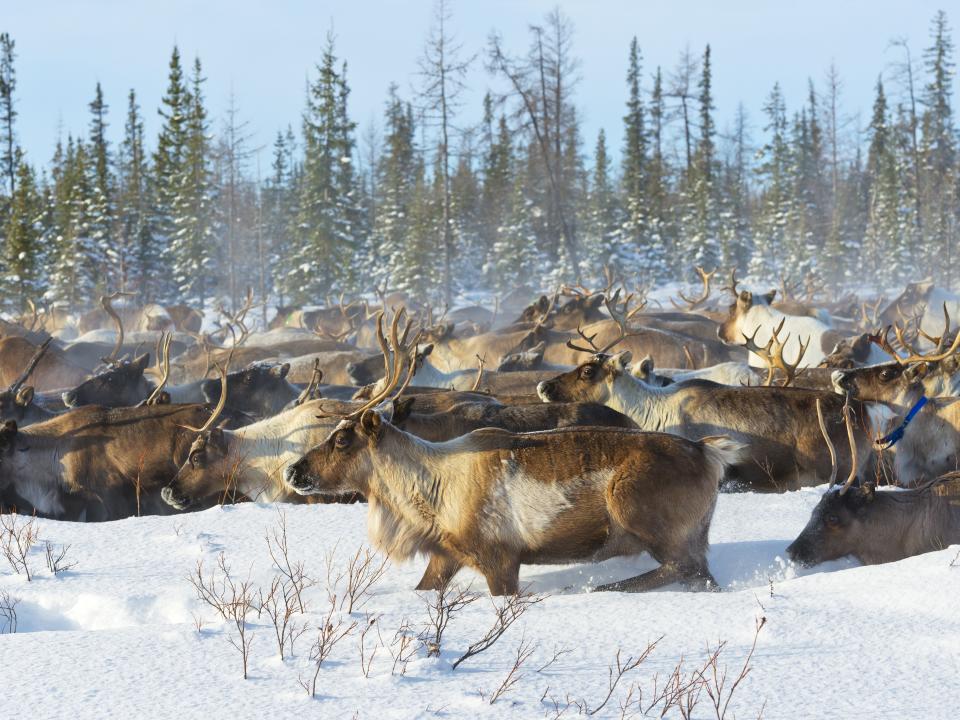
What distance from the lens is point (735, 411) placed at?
759cm

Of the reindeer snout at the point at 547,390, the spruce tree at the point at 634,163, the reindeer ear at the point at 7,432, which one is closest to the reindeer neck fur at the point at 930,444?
the reindeer snout at the point at 547,390

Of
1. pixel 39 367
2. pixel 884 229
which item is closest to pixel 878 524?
pixel 39 367

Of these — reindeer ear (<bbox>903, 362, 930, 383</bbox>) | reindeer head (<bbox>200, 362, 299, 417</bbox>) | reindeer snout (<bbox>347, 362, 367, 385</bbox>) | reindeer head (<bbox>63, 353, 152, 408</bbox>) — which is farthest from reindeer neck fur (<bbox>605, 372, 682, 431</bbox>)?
reindeer head (<bbox>63, 353, 152, 408</bbox>)

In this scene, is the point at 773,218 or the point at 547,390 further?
the point at 773,218

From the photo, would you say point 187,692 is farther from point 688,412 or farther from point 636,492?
point 688,412

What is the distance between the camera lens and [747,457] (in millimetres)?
7328

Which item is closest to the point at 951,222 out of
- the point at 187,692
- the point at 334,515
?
the point at 334,515

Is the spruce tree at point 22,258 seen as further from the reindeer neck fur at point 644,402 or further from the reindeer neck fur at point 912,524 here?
the reindeer neck fur at point 912,524

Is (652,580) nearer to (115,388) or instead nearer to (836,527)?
(836,527)

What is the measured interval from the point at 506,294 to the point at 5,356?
3029 cm

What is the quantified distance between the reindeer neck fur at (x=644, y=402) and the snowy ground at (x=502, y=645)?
2.49 metres

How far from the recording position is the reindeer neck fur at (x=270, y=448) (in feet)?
24.3

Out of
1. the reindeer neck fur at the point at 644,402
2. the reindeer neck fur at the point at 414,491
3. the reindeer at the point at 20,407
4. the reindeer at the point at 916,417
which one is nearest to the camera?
the reindeer neck fur at the point at 414,491

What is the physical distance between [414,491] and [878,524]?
250 cm
